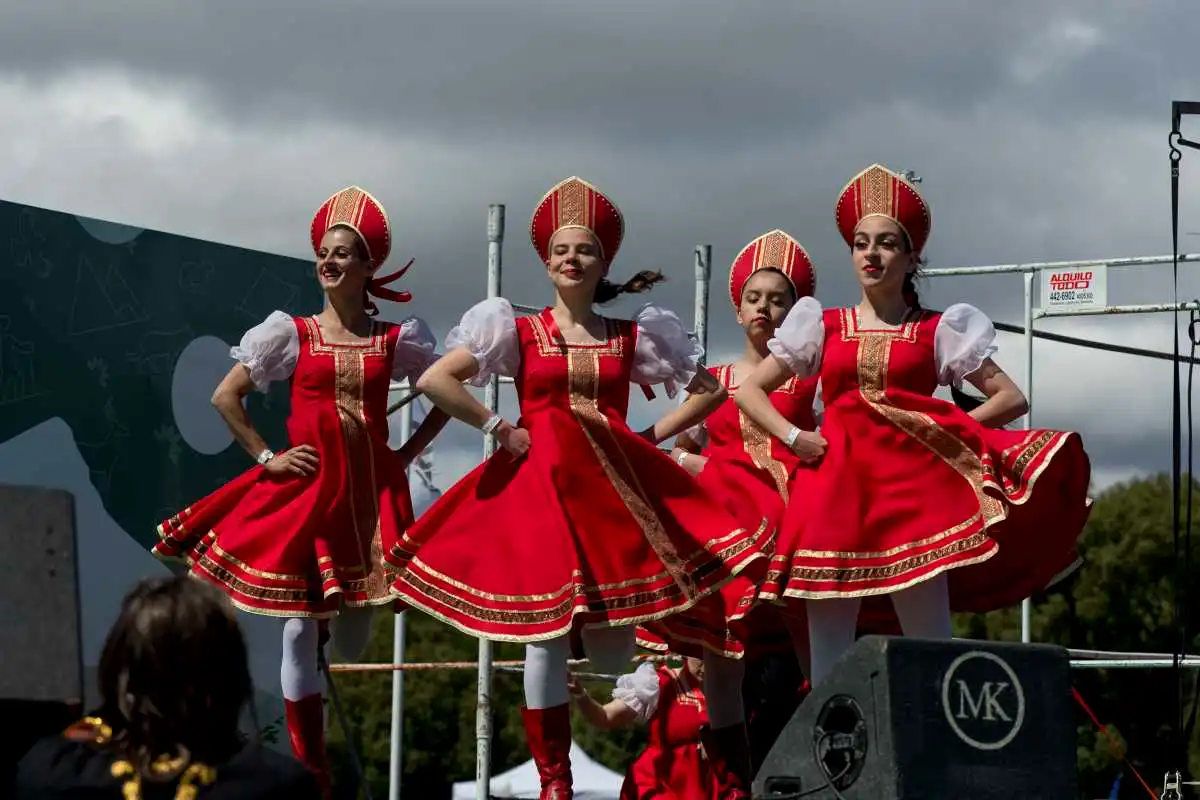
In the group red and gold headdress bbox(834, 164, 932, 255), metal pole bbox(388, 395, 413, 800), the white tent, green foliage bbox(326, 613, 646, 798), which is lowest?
green foliage bbox(326, 613, 646, 798)

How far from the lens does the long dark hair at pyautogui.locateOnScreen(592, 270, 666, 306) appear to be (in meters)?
5.78

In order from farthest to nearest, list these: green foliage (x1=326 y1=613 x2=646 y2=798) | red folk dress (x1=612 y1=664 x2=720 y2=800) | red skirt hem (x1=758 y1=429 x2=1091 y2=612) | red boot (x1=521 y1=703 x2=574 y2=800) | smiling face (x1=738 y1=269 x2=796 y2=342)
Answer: green foliage (x1=326 y1=613 x2=646 y2=798) < red folk dress (x1=612 y1=664 x2=720 y2=800) < smiling face (x1=738 y1=269 x2=796 y2=342) < red skirt hem (x1=758 y1=429 x2=1091 y2=612) < red boot (x1=521 y1=703 x2=574 y2=800)

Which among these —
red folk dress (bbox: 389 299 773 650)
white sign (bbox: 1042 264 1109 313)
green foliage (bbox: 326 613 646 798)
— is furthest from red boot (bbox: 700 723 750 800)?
green foliage (bbox: 326 613 646 798)

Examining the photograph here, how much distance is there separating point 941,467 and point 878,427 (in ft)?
0.69

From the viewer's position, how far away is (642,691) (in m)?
7.21

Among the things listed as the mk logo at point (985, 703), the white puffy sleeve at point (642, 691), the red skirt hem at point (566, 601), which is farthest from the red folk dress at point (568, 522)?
the mk logo at point (985, 703)

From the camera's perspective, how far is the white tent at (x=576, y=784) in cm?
1549

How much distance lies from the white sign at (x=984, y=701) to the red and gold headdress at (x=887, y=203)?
7.42 feet

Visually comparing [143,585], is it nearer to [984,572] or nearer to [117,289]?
[984,572]

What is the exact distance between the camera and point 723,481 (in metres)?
6.23

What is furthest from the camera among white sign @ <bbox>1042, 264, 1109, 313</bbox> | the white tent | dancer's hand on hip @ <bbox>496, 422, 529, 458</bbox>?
the white tent

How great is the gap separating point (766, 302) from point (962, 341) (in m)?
1.05

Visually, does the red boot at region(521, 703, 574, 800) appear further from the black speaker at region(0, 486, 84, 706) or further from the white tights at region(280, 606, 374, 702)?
the black speaker at region(0, 486, 84, 706)

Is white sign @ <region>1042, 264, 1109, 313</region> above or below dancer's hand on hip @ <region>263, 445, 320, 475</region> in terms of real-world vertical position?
above
